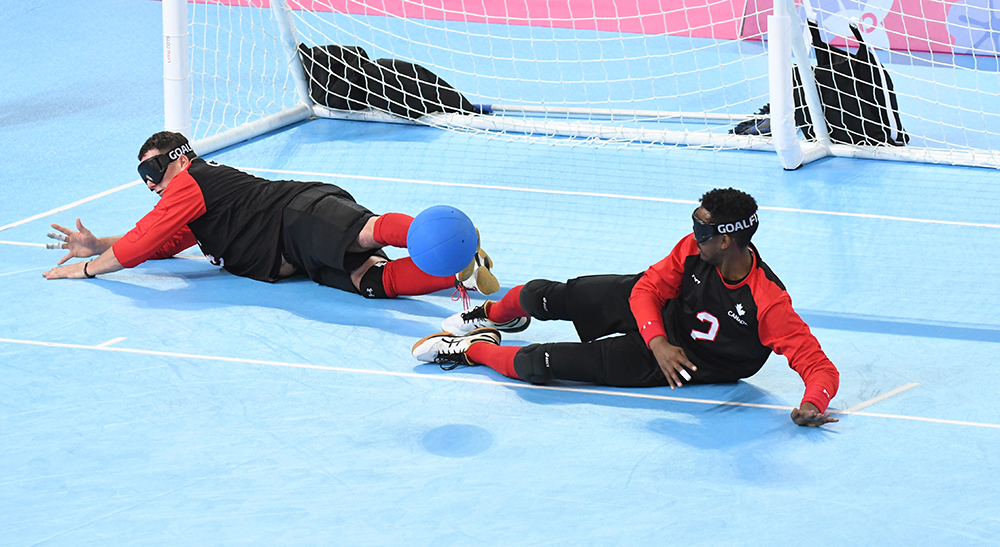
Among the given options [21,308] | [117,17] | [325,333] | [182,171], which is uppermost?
[117,17]

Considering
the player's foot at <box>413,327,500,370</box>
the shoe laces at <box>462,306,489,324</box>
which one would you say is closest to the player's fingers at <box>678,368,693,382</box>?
the player's foot at <box>413,327,500,370</box>

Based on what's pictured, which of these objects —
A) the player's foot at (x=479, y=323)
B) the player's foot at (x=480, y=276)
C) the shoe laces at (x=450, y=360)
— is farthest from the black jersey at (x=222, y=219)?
the shoe laces at (x=450, y=360)

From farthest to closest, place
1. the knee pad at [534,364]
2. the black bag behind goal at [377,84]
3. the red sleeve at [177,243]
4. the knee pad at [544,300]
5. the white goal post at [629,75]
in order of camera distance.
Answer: the black bag behind goal at [377,84]
the white goal post at [629,75]
the red sleeve at [177,243]
the knee pad at [544,300]
the knee pad at [534,364]

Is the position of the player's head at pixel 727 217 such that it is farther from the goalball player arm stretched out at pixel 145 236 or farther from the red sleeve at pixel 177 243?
the red sleeve at pixel 177 243

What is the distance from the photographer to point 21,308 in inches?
204

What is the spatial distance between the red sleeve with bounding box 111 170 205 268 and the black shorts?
→ 492 millimetres

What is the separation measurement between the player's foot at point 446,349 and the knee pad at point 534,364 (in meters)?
0.27

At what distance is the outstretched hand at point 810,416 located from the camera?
3861mm

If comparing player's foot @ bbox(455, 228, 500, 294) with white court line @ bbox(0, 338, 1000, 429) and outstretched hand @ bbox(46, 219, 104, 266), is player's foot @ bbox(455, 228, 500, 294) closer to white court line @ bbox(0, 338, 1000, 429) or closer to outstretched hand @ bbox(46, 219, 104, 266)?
white court line @ bbox(0, 338, 1000, 429)

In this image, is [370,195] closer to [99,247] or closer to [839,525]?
[99,247]

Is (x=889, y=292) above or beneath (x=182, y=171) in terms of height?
beneath

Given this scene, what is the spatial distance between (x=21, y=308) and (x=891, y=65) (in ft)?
27.5

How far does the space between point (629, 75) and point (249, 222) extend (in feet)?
17.9

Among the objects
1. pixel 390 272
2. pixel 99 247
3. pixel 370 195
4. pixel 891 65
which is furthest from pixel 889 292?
pixel 891 65
